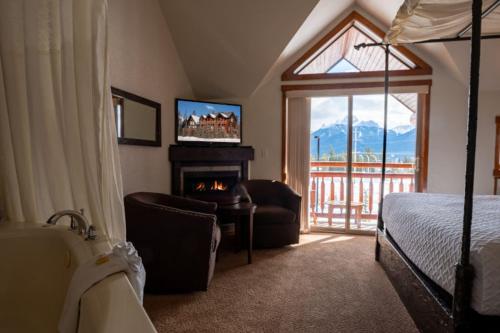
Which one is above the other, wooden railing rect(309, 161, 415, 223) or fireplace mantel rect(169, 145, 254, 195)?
fireplace mantel rect(169, 145, 254, 195)

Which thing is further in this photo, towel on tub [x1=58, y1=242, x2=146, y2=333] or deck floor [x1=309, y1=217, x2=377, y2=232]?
deck floor [x1=309, y1=217, x2=377, y2=232]

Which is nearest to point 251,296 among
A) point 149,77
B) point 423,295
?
point 423,295

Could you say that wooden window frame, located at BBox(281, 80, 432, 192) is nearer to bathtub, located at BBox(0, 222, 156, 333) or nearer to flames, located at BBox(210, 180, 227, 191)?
flames, located at BBox(210, 180, 227, 191)

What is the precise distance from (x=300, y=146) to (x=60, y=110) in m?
3.12

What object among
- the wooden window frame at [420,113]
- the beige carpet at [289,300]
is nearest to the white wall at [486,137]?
the wooden window frame at [420,113]

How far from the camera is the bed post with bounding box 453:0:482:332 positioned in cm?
120

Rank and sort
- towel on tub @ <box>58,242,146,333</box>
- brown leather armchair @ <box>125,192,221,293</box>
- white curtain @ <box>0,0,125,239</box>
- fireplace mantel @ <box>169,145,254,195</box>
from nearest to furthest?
towel on tub @ <box>58,242,146,333</box>
white curtain @ <box>0,0,125,239</box>
brown leather armchair @ <box>125,192,221,293</box>
fireplace mantel @ <box>169,145,254,195</box>

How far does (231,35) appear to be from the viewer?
3.08 m

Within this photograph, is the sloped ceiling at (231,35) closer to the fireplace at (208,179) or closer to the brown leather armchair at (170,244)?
the fireplace at (208,179)

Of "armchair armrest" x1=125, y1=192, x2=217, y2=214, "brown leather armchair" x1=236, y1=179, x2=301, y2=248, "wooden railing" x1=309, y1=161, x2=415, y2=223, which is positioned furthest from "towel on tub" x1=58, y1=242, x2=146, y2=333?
"wooden railing" x1=309, y1=161, x2=415, y2=223

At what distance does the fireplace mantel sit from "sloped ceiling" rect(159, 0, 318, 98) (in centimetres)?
91

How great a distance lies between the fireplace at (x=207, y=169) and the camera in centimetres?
341

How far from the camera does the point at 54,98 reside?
54.6 inches

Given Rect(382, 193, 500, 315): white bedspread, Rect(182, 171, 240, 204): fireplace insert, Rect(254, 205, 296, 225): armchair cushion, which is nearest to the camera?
Rect(382, 193, 500, 315): white bedspread
